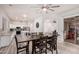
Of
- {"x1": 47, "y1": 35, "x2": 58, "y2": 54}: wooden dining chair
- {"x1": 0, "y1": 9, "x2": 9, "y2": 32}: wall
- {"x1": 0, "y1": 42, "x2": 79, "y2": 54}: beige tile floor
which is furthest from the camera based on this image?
{"x1": 47, "y1": 35, "x2": 58, "y2": 54}: wooden dining chair

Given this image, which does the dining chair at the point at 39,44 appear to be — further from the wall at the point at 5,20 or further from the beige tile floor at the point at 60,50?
the wall at the point at 5,20

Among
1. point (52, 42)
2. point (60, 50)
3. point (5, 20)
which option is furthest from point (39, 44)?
point (5, 20)

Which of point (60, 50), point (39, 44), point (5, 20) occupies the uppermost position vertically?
point (5, 20)

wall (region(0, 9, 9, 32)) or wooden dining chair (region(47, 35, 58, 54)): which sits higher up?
wall (region(0, 9, 9, 32))

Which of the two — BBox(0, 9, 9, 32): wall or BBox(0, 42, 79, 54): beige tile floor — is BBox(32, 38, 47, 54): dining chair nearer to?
BBox(0, 42, 79, 54): beige tile floor

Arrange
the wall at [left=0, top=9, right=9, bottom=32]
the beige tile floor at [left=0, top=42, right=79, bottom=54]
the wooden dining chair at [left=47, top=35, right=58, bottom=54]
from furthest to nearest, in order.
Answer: the wooden dining chair at [left=47, top=35, right=58, bottom=54]
the wall at [left=0, top=9, right=9, bottom=32]
the beige tile floor at [left=0, top=42, right=79, bottom=54]

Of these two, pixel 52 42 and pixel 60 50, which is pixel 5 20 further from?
pixel 60 50

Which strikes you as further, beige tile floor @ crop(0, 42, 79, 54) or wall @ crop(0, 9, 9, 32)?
wall @ crop(0, 9, 9, 32)

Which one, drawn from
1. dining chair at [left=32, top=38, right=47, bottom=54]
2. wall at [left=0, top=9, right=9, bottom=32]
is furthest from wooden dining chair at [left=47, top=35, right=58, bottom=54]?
wall at [left=0, top=9, right=9, bottom=32]

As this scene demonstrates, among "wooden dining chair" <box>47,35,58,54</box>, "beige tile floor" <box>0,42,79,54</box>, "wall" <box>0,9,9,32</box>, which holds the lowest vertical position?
"beige tile floor" <box>0,42,79,54</box>

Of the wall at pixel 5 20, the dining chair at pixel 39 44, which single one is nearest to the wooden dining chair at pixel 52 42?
the dining chair at pixel 39 44
